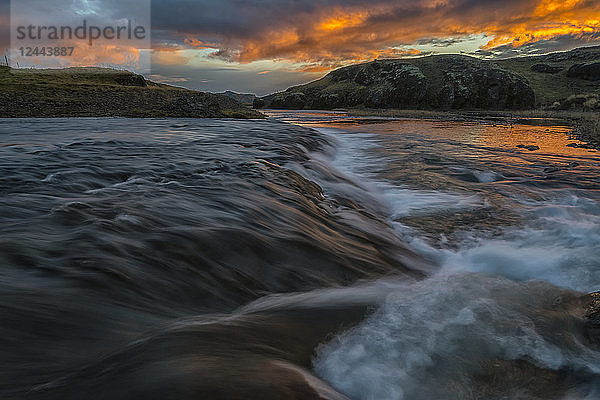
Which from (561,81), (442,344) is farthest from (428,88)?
(442,344)

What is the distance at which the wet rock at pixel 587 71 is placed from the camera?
9875 cm

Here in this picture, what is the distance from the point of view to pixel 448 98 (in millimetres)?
92750

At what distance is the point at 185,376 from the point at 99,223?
3.49 meters

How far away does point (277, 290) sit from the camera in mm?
4473

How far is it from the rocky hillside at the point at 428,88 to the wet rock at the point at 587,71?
21852 mm

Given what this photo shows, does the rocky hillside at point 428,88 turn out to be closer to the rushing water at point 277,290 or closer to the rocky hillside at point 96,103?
the rocky hillside at point 96,103

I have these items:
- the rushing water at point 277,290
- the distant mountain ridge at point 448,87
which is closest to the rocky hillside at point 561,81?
the distant mountain ridge at point 448,87

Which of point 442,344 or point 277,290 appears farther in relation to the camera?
point 277,290

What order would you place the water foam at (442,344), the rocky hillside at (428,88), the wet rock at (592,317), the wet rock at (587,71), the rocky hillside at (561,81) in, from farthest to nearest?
the wet rock at (587,71), the rocky hillside at (428,88), the rocky hillside at (561,81), the wet rock at (592,317), the water foam at (442,344)

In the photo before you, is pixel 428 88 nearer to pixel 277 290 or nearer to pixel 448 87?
pixel 448 87

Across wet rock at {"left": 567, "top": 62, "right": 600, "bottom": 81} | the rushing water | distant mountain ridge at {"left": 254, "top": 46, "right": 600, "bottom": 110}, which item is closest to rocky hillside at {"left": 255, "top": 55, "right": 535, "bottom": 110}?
distant mountain ridge at {"left": 254, "top": 46, "right": 600, "bottom": 110}

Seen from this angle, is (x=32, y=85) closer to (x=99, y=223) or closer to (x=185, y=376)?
(x=99, y=223)

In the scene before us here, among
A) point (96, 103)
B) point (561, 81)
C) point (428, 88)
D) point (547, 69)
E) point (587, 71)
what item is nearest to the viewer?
point (96, 103)

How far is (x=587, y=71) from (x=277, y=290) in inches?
5034
